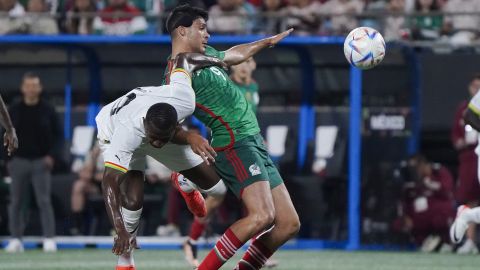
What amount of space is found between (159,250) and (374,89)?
3.61m

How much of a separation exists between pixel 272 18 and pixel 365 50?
249 inches

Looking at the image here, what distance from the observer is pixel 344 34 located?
1708cm

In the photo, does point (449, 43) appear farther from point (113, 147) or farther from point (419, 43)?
point (113, 147)

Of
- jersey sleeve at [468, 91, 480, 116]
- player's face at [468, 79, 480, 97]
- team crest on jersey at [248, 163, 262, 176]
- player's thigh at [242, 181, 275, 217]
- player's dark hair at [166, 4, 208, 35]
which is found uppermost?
player's dark hair at [166, 4, 208, 35]

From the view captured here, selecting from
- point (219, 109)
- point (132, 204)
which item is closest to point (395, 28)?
point (132, 204)

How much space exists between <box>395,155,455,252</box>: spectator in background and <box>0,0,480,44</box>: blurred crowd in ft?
5.69

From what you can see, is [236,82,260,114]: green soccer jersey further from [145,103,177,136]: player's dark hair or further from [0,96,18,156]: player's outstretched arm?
[145,103,177,136]: player's dark hair

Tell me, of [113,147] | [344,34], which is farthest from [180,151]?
[344,34]

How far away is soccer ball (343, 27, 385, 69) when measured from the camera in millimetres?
10875

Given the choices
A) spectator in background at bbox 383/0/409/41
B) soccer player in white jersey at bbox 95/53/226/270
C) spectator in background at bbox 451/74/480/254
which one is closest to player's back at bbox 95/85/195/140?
soccer player in white jersey at bbox 95/53/226/270

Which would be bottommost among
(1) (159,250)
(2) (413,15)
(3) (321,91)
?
(1) (159,250)

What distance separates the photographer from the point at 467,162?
16781 millimetres

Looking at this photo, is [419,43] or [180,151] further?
[419,43]

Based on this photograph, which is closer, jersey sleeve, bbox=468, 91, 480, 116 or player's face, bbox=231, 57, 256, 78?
jersey sleeve, bbox=468, 91, 480, 116
